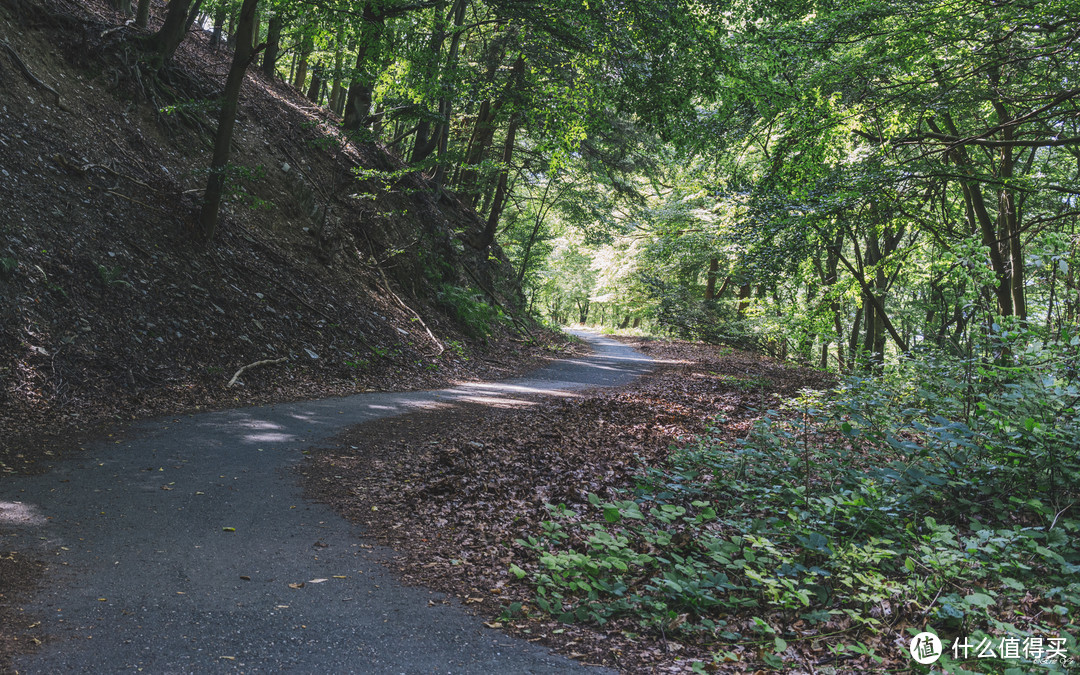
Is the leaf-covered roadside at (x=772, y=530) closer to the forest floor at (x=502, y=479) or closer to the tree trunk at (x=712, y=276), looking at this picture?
the forest floor at (x=502, y=479)

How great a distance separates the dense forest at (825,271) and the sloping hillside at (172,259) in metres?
0.72

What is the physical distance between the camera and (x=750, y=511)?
548 centimetres

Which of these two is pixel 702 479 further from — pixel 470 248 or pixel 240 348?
pixel 470 248

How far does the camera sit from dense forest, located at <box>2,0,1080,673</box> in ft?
12.8

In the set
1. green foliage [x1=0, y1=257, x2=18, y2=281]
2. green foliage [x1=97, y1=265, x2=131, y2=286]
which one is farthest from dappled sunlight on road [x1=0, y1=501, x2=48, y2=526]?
green foliage [x1=97, y1=265, x2=131, y2=286]

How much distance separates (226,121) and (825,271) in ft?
63.3

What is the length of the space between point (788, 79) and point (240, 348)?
10300 mm

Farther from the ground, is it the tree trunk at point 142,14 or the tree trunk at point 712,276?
the tree trunk at point 142,14

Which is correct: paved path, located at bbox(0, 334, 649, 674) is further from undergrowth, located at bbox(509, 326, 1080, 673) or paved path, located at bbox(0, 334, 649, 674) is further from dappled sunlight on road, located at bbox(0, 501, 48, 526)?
undergrowth, located at bbox(509, 326, 1080, 673)

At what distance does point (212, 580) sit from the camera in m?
4.00

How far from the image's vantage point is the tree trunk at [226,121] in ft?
32.0

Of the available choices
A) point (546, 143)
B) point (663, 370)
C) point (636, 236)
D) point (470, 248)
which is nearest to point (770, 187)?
point (546, 143)

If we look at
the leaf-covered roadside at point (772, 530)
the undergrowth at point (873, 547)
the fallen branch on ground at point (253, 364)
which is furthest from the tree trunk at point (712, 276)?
the undergrowth at point (873, 547)
